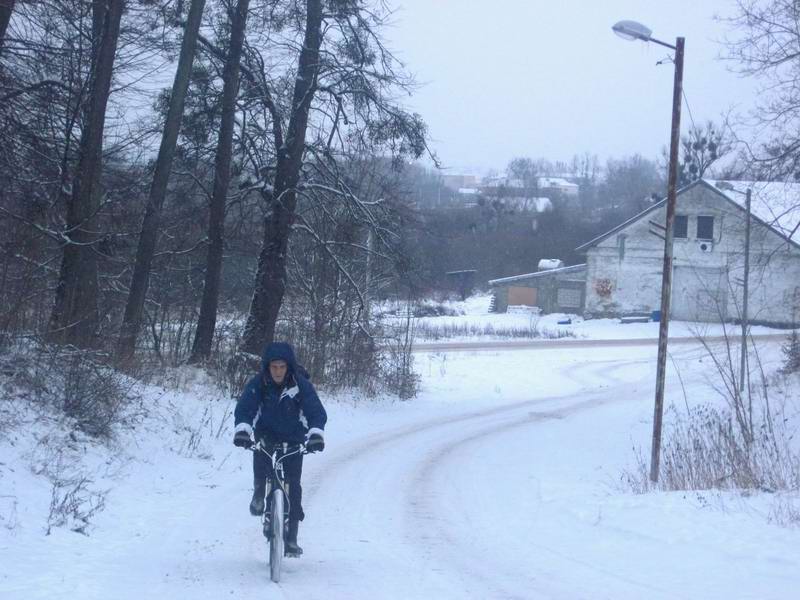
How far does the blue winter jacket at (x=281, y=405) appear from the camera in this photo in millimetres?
8289

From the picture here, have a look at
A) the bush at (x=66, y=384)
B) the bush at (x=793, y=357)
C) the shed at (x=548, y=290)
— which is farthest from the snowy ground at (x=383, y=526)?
the shed at (x=548, y=290)

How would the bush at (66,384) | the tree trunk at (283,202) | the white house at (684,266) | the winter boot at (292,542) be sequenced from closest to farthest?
the winter boot at (292,542), the bush at (66,384), the tree trunk at (283,202), the white house at (684,266)

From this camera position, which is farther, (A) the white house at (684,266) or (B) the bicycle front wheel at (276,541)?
(A) the white house at (684,266)

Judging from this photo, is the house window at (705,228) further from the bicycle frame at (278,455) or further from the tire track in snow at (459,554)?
the bicycle frame at (278,455)

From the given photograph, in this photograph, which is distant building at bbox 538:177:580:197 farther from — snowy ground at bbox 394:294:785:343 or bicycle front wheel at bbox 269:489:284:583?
bicycle front wheel at bbox 269:489:284:583

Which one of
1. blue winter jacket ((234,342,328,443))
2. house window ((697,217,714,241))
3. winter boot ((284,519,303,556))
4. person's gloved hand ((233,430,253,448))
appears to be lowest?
winter boot ((284,519,303,556))

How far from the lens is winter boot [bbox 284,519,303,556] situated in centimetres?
814

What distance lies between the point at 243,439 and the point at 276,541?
90cm

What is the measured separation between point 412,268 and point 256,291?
3668 millimetres

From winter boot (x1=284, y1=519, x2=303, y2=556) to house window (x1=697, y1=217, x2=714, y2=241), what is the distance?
51.3 m

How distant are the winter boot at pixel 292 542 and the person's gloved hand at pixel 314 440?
71 centimetres

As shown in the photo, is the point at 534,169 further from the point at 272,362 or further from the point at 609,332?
the point at 272,362

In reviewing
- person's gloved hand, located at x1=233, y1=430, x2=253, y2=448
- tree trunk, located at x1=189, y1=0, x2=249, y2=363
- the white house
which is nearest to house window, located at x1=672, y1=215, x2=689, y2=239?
the white house

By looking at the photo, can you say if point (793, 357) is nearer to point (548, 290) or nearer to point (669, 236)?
point (669, 236)
